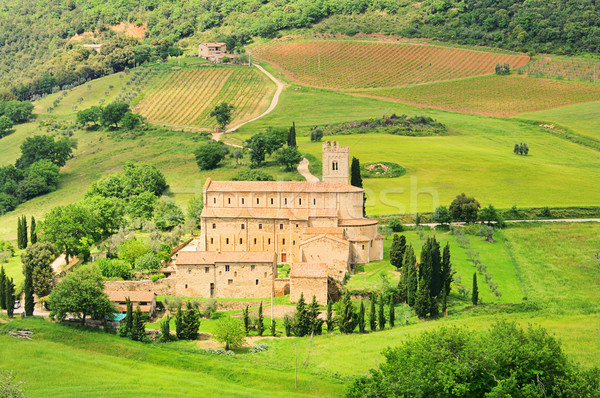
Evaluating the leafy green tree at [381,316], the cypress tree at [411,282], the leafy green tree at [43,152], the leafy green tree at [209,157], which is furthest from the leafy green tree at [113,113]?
the leafy green tree at [381,316]

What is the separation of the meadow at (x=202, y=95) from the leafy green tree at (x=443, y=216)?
199 feet

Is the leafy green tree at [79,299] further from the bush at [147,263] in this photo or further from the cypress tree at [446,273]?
the cypress tree at [446,273]

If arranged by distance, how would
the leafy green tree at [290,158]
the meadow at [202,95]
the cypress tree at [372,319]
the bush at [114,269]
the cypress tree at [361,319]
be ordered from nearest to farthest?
the cypress tree at [361,319] → the cypress tree at [372,319] → the bush at [114,269] → the leafy green tree at [290,158] → the meadow at [202,95]

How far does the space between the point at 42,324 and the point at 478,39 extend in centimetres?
13748

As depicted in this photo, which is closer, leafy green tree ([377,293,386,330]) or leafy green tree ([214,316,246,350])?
leafy green tree ([214,316,246,350])

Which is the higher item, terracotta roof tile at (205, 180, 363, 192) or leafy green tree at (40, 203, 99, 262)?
terracotta roof tile at (205, 180, 363, 192)

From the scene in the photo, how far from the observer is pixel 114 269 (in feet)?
207

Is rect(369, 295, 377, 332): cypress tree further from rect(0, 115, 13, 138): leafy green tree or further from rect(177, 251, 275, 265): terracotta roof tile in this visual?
rect(0, 115, 13, 138): leafy green tree

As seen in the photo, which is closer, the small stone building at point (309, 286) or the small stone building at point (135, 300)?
the small stone building at point (135, 300)

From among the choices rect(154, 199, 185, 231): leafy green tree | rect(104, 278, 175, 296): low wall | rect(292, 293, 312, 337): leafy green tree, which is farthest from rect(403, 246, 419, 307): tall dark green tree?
rect(154, 199, 185, 231): leafy green tree

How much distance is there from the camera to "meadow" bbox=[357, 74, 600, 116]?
136625mm

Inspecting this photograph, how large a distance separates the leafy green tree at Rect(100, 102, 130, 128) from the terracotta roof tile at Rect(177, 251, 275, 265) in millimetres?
80516

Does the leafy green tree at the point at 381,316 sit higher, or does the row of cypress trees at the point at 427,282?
the row of cypress trees at the point at 427,282

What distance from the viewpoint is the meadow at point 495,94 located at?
13662 centimetres
